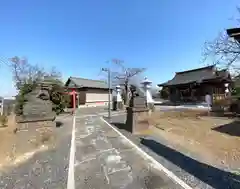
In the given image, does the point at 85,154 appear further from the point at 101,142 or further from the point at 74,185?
the point at 74,185

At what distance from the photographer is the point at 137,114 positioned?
8.57m

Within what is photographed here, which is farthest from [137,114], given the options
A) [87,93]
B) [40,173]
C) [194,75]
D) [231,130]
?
[194,75]

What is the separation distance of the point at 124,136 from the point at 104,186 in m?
4.35

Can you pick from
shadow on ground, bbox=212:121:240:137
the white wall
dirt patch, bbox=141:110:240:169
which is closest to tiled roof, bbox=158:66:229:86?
the white wall

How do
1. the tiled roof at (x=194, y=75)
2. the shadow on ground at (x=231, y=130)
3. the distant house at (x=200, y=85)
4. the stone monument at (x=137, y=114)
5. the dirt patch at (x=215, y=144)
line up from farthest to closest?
1. the tiled roof at (x=194, y=75)
2. the distant house at (x=200, y=85)
3. the stone monument at (x=137, y=114)
4. the shadow on ground at (x=231, y=130)
5. the dirt patch at (x=215, y=144)

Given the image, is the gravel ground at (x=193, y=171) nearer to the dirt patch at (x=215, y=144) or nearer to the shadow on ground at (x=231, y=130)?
the dirt patch at (x=215, y=144)

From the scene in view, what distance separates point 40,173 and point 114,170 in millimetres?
1841

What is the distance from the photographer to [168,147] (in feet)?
19.1

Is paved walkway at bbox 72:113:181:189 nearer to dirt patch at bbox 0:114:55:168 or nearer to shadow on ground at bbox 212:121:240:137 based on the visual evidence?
dirt patch at bbox 0:114:55:168

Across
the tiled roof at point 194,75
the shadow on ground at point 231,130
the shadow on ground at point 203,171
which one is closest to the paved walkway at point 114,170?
the shadow on ground at point 203,171

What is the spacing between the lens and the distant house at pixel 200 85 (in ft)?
73.2

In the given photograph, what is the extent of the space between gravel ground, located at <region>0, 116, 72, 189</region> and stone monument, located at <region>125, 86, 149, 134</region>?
3905 millimetres

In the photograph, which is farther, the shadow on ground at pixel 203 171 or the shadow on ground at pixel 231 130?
the shadow on ground at pixel 231 130

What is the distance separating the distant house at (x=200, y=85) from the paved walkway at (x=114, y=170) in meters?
19.1
